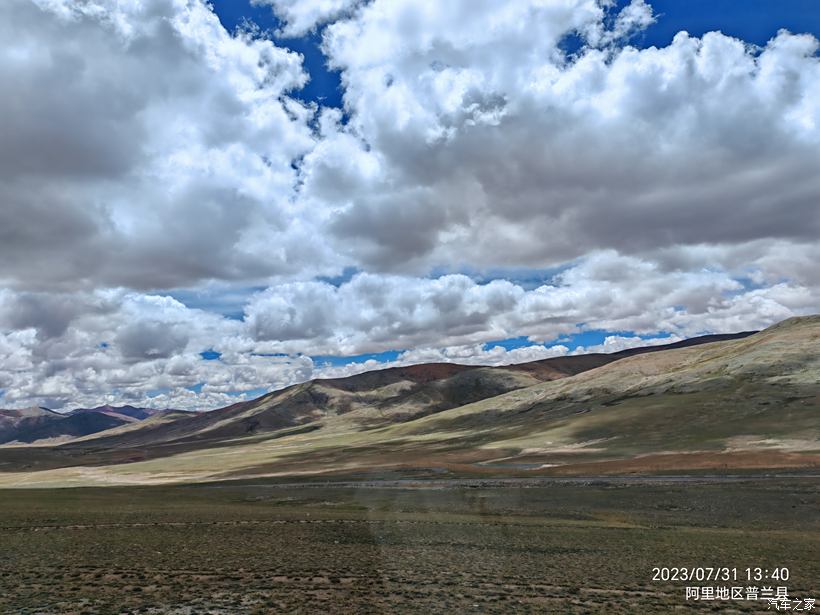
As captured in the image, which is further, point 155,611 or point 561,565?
point 561,565

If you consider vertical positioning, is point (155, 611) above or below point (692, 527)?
above

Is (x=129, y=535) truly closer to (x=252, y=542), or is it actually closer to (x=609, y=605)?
(x=252, y=542)

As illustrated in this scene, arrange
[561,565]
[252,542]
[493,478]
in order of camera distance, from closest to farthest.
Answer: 1. [561,565]
2. [252,542]
3. [493,478]

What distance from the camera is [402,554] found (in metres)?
28.1

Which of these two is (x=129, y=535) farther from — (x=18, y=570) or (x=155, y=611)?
(x=155, y=611)

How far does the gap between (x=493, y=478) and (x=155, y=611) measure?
228ft

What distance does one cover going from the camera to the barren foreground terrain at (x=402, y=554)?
65.0 feet

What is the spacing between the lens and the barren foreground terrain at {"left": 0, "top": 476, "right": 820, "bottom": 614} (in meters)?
19.8

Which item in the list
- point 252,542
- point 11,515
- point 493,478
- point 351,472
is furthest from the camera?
point 351,472

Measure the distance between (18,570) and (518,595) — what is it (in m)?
20.0

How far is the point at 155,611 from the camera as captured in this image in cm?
1831

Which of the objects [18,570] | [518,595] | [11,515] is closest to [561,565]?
[518,595]

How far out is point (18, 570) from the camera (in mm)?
23500

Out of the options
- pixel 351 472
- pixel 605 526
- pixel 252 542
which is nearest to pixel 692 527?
pixel 605 526
